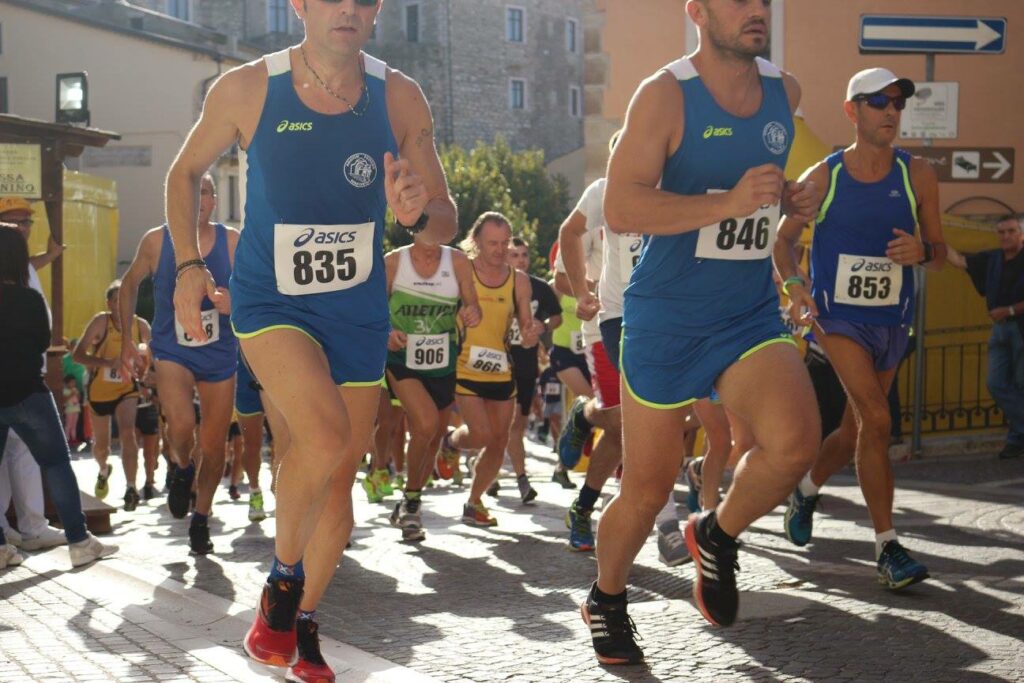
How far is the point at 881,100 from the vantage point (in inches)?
291

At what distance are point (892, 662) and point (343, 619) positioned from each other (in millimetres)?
2261

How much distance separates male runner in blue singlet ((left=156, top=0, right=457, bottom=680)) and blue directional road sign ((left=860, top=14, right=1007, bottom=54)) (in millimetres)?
7069

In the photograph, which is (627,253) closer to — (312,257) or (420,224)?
(420,224)

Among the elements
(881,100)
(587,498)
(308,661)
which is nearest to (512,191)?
(587,498)

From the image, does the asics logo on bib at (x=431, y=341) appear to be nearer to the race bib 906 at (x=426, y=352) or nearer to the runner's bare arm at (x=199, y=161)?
the race bib 906 at (x=426, y=352)

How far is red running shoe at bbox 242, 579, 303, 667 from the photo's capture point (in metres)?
4.92

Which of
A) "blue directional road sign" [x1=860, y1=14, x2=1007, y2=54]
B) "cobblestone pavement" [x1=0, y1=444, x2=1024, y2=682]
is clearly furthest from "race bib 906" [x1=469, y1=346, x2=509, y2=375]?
"blue directional road sign" [x1=860, y1=14, x2=1007, y2=54]

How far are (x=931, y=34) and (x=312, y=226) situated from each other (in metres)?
7.80

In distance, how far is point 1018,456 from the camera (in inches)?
534

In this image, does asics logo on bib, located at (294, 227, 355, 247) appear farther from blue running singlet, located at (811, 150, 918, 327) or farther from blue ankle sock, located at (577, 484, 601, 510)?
blue ankle sock, located at (577, 484, 601, 510)

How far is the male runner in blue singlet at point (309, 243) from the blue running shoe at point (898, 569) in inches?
97.8

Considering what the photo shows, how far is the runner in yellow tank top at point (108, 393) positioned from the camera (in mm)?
14203

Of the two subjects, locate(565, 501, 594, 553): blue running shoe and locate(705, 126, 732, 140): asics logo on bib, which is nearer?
locate(705, 126, 732, 140): asics logo on bib

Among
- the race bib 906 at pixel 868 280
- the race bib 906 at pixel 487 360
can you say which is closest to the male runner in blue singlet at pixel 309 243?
the race bib 906 at pixel 868 280
